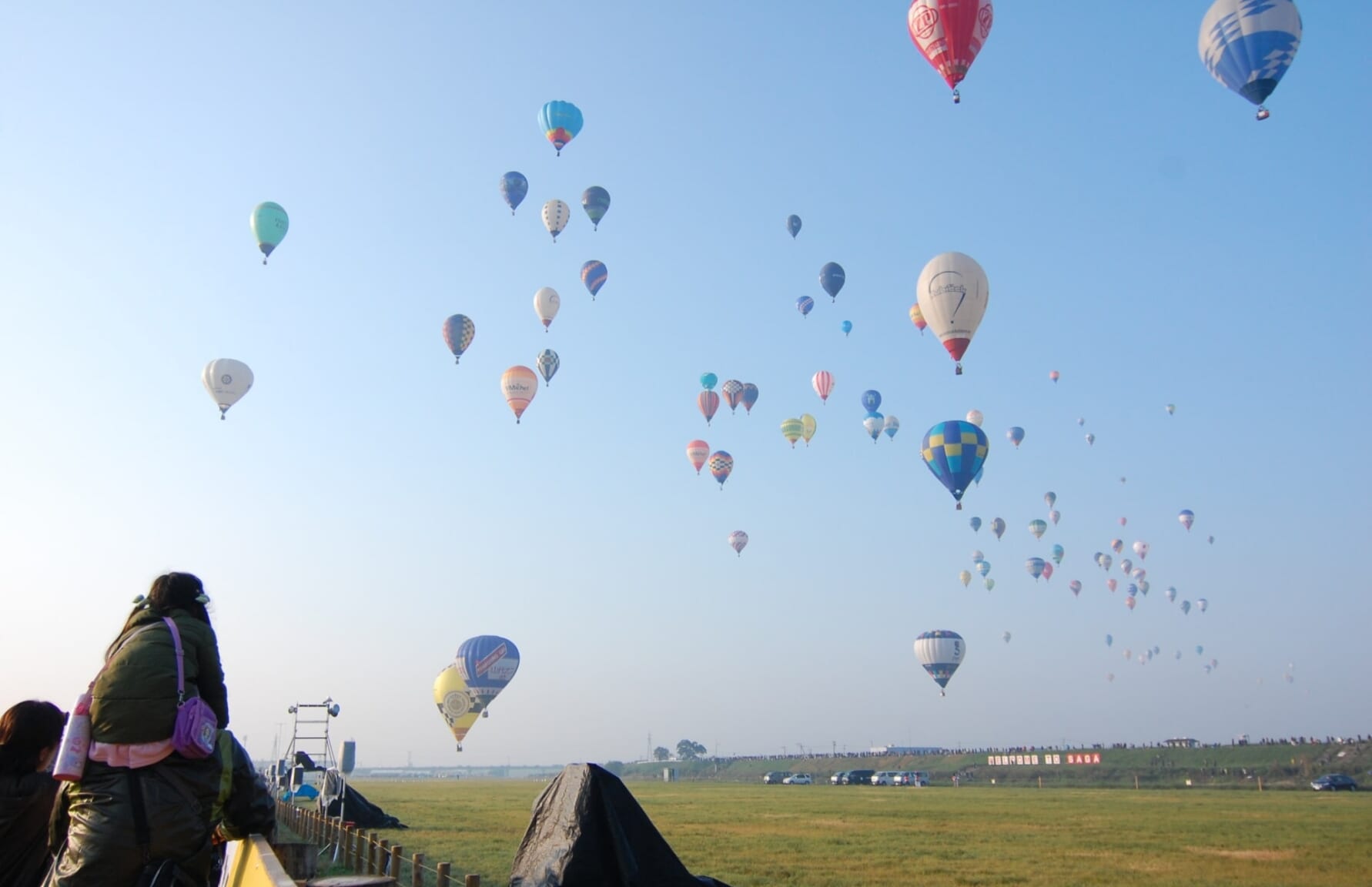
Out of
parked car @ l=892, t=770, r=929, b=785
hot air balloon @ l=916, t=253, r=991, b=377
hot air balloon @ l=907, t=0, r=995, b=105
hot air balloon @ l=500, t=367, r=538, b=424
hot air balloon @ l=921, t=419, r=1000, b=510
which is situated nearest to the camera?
hot air balloon @ l=907, t=0, r=995, b=105

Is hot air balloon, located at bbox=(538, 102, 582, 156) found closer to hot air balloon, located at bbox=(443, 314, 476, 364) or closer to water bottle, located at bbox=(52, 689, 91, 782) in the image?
hot air balloon, located at bbox=(443, 314, 476, 364)

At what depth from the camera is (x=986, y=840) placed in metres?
28.0

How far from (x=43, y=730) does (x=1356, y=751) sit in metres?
98.4

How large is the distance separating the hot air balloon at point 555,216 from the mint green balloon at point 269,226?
1317cm

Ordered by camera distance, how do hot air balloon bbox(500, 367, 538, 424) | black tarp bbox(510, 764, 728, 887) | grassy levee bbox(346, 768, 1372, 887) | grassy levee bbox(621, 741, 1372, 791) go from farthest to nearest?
1. grassy levee bbox(621, 741, 1372, 791)
2. hot air balloon bbox(500, 367, 538, 424)
3. grassy levee bbox(346, 768, 1372, 887)
4. black tarp bbox(510, 764, 728, 887)

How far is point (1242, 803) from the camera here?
1817 inches

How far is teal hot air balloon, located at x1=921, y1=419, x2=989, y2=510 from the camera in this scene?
38.1m

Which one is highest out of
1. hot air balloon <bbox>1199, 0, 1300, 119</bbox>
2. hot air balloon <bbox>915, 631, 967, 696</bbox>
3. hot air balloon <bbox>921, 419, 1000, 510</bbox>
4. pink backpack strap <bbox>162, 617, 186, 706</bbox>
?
hot air balloon <bbox>1199, 0, 1300, 119</bbox>

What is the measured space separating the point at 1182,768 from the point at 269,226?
81.2 m

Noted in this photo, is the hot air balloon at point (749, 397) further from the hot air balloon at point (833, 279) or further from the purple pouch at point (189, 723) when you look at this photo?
the purple pouch at point (189, 723)

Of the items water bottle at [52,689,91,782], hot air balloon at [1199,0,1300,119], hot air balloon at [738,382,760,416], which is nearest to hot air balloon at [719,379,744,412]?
hot air balloon at [738,382,760,416]

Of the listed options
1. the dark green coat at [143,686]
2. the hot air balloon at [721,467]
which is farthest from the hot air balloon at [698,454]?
the dark green coat at [143,686]

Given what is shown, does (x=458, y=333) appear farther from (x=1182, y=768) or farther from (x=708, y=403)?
(x=1182, y=768)

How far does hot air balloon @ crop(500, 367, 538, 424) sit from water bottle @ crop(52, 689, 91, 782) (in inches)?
1780
